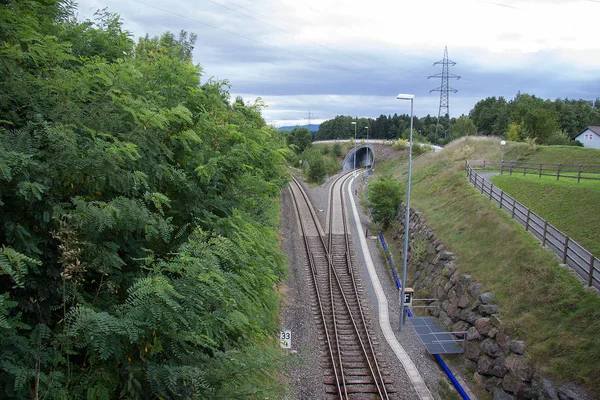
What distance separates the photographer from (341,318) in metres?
21.0

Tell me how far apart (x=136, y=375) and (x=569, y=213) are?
77.9 feet

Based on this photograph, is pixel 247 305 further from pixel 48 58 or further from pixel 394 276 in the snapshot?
pixel 394 276

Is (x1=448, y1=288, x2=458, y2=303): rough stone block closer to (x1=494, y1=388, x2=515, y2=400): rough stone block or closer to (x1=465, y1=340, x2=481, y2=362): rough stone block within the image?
(x1=465, y1=340, x2=481, y2=362): rough stone block

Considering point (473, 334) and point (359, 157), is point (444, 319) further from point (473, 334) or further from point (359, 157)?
A: point (359, 157)

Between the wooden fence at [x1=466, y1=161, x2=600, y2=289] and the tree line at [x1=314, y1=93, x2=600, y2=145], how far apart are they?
28.5 m

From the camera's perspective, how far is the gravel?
15.6 m

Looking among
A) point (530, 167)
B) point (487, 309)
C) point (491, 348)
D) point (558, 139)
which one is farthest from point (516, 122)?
point (491, 348)

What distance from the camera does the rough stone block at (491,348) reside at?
16.3m

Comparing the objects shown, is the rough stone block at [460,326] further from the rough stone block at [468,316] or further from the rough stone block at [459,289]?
the rough stone block at [459,289]

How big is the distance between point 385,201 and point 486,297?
17.8 meters

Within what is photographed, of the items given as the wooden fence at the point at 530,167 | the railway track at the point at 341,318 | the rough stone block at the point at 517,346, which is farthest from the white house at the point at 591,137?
the rough stone block at the point at 517,346

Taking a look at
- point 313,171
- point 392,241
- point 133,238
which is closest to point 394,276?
point 392,241

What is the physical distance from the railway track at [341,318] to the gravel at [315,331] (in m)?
0.40

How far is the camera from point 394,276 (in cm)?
2769
